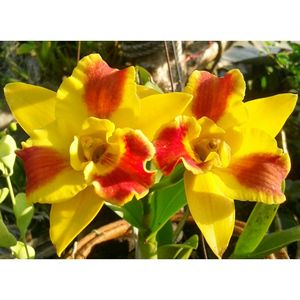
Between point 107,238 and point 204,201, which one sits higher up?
point 204,201

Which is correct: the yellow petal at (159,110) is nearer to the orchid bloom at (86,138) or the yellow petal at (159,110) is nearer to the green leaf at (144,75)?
the orchid bloom at (86,138)

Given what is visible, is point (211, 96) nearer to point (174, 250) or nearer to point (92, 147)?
point (92, 147)

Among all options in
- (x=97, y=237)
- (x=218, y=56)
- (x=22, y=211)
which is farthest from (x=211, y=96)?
(x=218, y=56)

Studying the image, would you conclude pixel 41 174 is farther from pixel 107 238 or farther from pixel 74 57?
pixel 74 57

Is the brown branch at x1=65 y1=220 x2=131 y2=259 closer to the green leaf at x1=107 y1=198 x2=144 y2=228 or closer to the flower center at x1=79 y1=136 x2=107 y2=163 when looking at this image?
the green leaf at x1=107 y1=198 x2=144 y2=228

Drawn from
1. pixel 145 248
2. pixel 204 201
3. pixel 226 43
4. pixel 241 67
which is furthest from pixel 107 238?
pixel 241 67

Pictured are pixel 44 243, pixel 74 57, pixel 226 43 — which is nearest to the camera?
pixel 44 243
